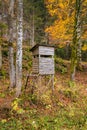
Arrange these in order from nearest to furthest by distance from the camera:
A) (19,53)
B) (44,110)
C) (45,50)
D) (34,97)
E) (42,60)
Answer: (44,110) → (19,53) → (34,97) → (42,60) → (45,50)

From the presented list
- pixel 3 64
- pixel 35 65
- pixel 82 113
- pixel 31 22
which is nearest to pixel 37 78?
pixel 35 65

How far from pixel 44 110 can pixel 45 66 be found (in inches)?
112

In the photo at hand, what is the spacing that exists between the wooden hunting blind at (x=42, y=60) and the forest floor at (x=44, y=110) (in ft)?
3.56

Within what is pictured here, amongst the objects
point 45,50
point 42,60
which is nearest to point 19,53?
point 42,60

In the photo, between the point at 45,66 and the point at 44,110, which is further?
the point at 45,66

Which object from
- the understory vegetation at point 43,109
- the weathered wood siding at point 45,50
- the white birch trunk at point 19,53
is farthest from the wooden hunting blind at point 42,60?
the white birch trunk at point 19,53

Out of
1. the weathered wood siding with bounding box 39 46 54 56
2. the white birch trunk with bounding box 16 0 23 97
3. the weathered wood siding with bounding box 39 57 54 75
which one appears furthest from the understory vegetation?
the weathered wood siding with bounding box 39 46 54 56

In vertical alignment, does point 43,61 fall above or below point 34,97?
above

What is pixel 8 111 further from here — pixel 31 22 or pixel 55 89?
pixel 31 22

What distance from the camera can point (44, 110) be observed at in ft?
40.5

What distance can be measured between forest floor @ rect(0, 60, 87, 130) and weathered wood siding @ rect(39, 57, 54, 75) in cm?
104

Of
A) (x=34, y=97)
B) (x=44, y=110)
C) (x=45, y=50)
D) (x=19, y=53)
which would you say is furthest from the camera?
(x=45, y=50)

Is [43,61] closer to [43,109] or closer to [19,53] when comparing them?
[19,53]

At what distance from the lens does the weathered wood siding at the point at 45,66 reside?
14.0 metres
